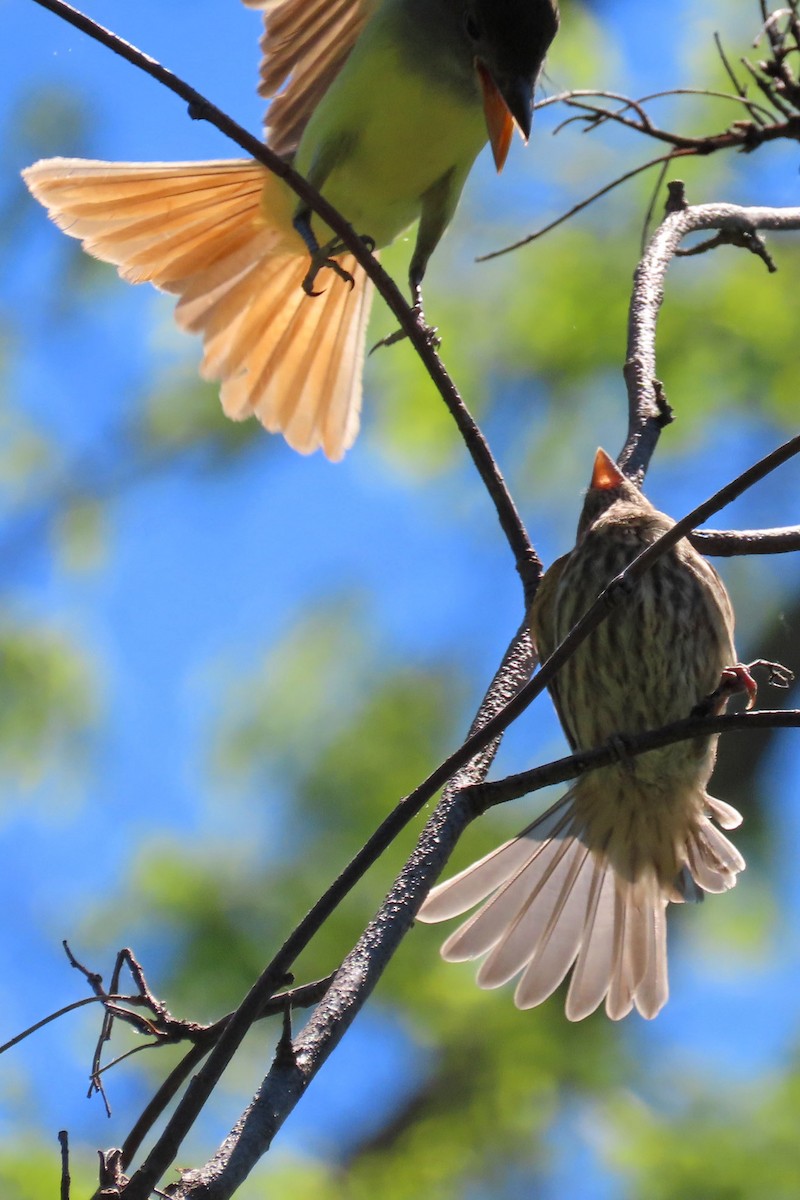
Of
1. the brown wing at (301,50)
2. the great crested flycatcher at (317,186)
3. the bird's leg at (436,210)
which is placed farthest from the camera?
the brown wing at (301,50)

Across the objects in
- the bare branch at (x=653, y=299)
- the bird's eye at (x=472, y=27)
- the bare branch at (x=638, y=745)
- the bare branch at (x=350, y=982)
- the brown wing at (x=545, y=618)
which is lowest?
the bare branch at (x=350, y=982)


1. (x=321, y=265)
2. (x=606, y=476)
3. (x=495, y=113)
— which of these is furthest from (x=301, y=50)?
(x=606, y=476)

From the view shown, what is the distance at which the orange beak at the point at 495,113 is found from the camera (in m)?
3.95

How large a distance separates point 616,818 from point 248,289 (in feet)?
7.46

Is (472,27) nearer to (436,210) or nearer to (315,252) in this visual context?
(436,210)

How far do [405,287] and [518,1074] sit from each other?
3094 millimetres

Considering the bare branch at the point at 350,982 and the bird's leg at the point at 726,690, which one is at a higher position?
the bird's leg at the point at 726,690

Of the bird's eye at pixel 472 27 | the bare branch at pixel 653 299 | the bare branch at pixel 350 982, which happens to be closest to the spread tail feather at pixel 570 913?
the bare branch at pixel 350 982

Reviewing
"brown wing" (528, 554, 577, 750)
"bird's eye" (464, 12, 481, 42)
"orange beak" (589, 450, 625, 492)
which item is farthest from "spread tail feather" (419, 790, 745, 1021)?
"bird's eye" (464, 12, 481, 42)

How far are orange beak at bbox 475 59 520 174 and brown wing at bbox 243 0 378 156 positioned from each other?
68cm

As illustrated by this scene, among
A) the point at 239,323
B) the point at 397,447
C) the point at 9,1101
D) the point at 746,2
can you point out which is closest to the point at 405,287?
the point at 397,447

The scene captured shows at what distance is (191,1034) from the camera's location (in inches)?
91.6

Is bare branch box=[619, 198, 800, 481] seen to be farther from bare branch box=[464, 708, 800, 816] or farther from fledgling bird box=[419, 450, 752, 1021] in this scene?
bare branch box=[464, 708, 800, 816]

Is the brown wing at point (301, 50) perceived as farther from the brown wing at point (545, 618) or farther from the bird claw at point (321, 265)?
the brown wing at point (545, 618)
